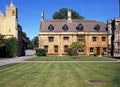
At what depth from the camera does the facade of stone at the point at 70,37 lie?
206 ft

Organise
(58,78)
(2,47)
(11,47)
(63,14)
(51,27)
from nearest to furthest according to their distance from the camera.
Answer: (58,78) → (2,47) → (11,47) → (51,27) → (63,14)

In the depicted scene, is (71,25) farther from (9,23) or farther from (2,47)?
(2,47)

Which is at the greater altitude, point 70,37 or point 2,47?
point 70,37

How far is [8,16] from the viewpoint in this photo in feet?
203

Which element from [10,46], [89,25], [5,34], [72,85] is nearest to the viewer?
[72,85]

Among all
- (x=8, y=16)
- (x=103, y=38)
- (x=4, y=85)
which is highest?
(x=8, y=16)

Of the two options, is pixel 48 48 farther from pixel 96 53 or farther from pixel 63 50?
pixel 96 53

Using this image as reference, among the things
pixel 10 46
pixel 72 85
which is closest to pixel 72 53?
pixel 10 46

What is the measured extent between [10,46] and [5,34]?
659 cm

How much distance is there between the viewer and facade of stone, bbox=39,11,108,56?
206 ft

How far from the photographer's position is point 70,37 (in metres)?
63.3

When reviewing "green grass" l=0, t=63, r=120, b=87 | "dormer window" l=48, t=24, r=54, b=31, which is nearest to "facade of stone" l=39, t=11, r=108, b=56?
"dormer window" l=48, t=24, r=54, b=31

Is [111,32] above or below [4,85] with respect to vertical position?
above

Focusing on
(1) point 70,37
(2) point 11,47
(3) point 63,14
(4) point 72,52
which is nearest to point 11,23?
(2) point 11,47
